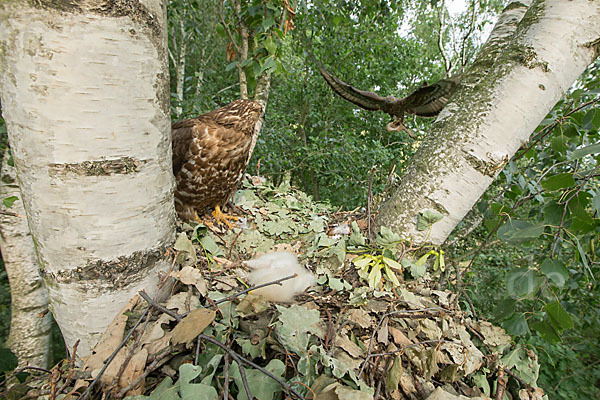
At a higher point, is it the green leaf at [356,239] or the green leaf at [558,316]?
the green leaf at [558,316]

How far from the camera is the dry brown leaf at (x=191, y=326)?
64cm

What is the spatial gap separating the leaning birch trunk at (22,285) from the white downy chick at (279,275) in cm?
174

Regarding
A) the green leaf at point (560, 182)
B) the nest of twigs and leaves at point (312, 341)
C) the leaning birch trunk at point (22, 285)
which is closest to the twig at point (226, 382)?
the nest of twigs and leaves at point (312, 341)

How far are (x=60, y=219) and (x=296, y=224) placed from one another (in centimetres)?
98

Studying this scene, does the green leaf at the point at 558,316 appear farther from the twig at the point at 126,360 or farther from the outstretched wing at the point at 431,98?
the twig at the point at 126,360

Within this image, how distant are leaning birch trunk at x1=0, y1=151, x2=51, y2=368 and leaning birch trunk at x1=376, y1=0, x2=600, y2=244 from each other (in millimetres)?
2309

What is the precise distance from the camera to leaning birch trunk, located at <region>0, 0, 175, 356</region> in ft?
1.92

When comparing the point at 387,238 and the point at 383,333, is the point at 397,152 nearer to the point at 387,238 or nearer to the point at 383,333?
the point at 387,238

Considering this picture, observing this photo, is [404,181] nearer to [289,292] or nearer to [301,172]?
[289,292]

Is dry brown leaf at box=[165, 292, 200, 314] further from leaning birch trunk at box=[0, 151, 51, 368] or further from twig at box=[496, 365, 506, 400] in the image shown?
leaning birch trunk at box=[0, 151, 51, 368]

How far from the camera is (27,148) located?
24.7 inches

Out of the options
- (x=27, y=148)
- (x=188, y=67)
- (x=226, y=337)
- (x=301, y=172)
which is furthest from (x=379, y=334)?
(x=188, y=67)

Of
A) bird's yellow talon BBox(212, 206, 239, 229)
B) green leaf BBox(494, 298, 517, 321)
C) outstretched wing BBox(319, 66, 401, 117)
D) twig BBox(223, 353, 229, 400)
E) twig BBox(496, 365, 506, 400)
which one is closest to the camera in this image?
twig BBox(223, 353, 229, 400)

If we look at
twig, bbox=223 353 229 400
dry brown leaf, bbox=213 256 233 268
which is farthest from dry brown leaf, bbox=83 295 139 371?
dry brown leaf, bbox=213 256 233 268
